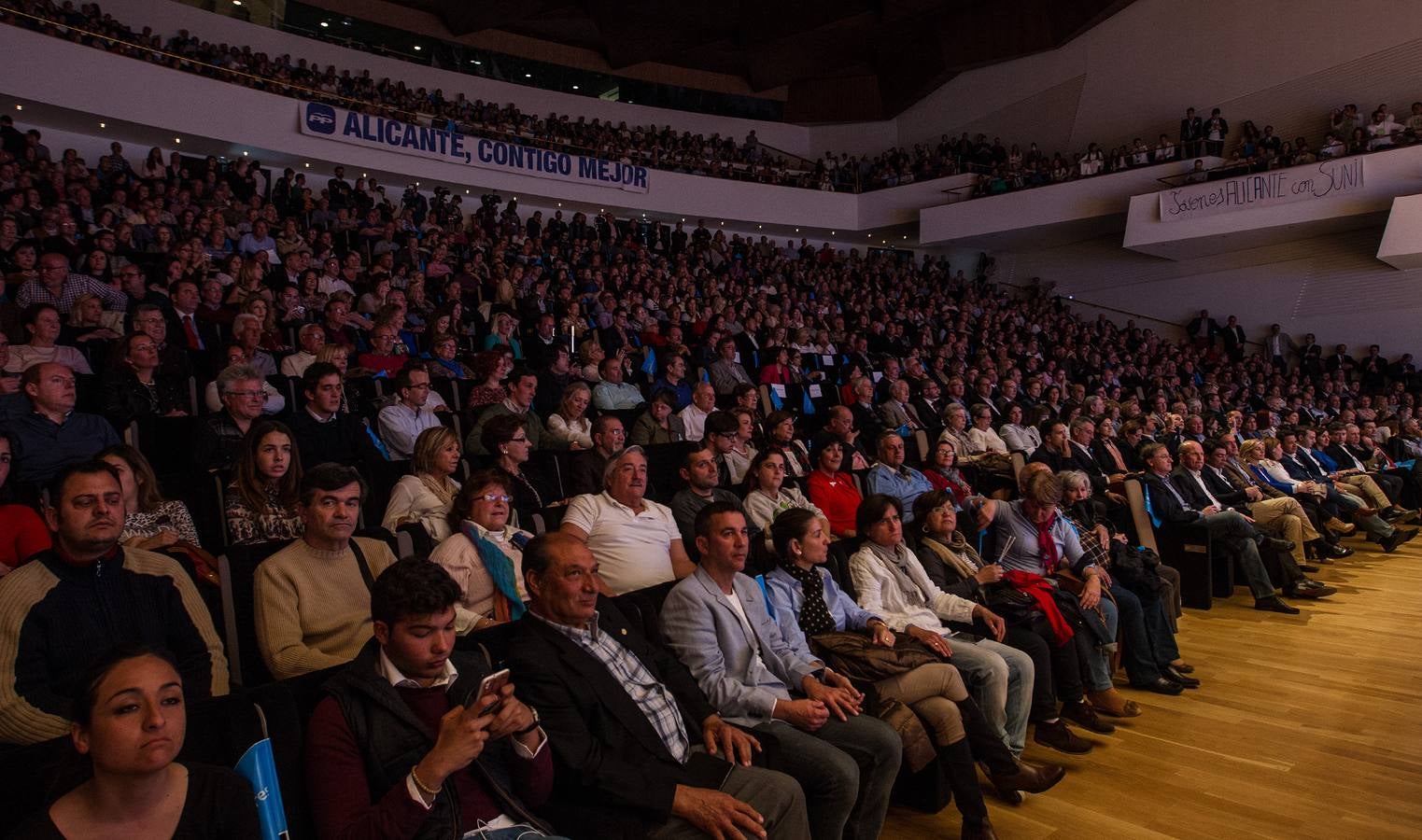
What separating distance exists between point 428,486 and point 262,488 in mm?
484

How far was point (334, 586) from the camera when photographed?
1.92m

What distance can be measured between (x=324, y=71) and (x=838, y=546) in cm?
1037

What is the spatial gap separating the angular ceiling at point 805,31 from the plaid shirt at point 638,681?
11733mm

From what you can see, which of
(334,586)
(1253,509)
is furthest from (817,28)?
(334,586)

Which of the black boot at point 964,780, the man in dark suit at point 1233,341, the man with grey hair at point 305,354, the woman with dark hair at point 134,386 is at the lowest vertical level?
the black boot at point 964,780

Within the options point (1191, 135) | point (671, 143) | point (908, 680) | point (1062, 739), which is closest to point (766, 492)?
point (908, 680)

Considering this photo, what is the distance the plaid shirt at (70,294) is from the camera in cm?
430

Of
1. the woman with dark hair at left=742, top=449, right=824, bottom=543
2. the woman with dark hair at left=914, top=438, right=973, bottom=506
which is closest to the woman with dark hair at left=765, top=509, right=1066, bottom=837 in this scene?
the woman with dark hair at left=742, top=449, right=824, bottom=543

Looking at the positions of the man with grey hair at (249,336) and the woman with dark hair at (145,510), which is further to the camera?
the man with grey hair at (249,336)

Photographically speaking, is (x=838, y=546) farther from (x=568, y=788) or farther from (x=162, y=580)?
(x=162, y=580)

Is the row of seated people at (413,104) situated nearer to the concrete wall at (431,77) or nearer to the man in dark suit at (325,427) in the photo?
the concrete wall at (431,77)

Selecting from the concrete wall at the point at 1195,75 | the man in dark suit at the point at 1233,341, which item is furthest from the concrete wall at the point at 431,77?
the man in dark suit at the point at 1233,341

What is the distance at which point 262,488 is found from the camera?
2.46 metres

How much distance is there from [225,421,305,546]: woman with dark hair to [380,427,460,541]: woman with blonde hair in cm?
30
